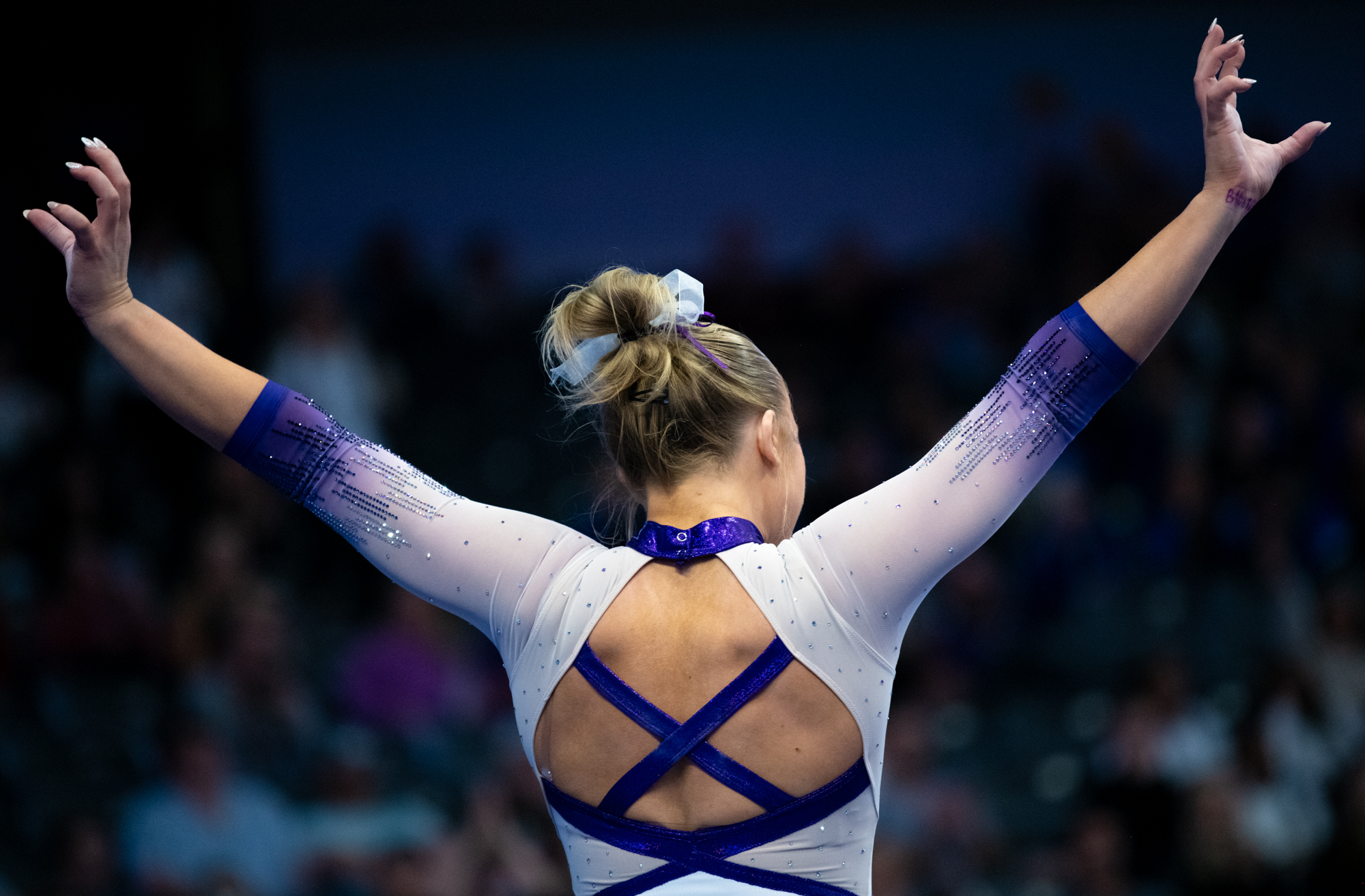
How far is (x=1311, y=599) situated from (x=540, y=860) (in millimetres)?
3496

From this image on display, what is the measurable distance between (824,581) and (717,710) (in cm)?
19

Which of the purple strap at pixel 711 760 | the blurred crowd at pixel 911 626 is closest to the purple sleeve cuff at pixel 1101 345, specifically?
Answer: the purple strap at pixel 711 760

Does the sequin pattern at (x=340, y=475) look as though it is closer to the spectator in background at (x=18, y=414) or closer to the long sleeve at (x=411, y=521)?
the long sleeve at (x=411, y=521)

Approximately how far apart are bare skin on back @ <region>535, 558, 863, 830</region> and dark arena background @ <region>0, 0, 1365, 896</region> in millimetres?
2059

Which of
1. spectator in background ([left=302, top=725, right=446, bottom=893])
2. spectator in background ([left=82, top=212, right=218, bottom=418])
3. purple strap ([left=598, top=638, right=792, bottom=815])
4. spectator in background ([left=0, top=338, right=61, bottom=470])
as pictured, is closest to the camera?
purple strap ([left=598, top=638, right=792, bottom=815])

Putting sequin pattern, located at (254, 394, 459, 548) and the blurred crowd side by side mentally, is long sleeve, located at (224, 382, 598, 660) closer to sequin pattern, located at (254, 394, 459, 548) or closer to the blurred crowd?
sequin pattern, located at (254, 394, 459, 548)

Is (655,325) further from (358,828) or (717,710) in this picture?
(358,828)

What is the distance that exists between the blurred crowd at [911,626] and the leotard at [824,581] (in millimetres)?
3003

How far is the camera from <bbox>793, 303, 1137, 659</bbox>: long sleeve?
1.55 m

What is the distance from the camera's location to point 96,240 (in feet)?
5.52

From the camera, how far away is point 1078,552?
6.37 m

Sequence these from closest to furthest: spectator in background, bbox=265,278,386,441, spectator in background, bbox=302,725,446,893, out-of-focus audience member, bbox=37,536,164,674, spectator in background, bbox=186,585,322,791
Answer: spectator in background, bbox=302,725,446,893, spectator in background, bbox=186,585,322,791, out-of-focus audience member, bbox=37,536,164,674, spectator in background, bbox=265,278,386,441

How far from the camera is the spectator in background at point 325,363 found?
676 cm

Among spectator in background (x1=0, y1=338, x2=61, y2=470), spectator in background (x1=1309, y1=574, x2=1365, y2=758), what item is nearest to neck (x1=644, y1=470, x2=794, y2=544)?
spectator in background (x1=1309, y1=574, x2=1365, y2=758)
